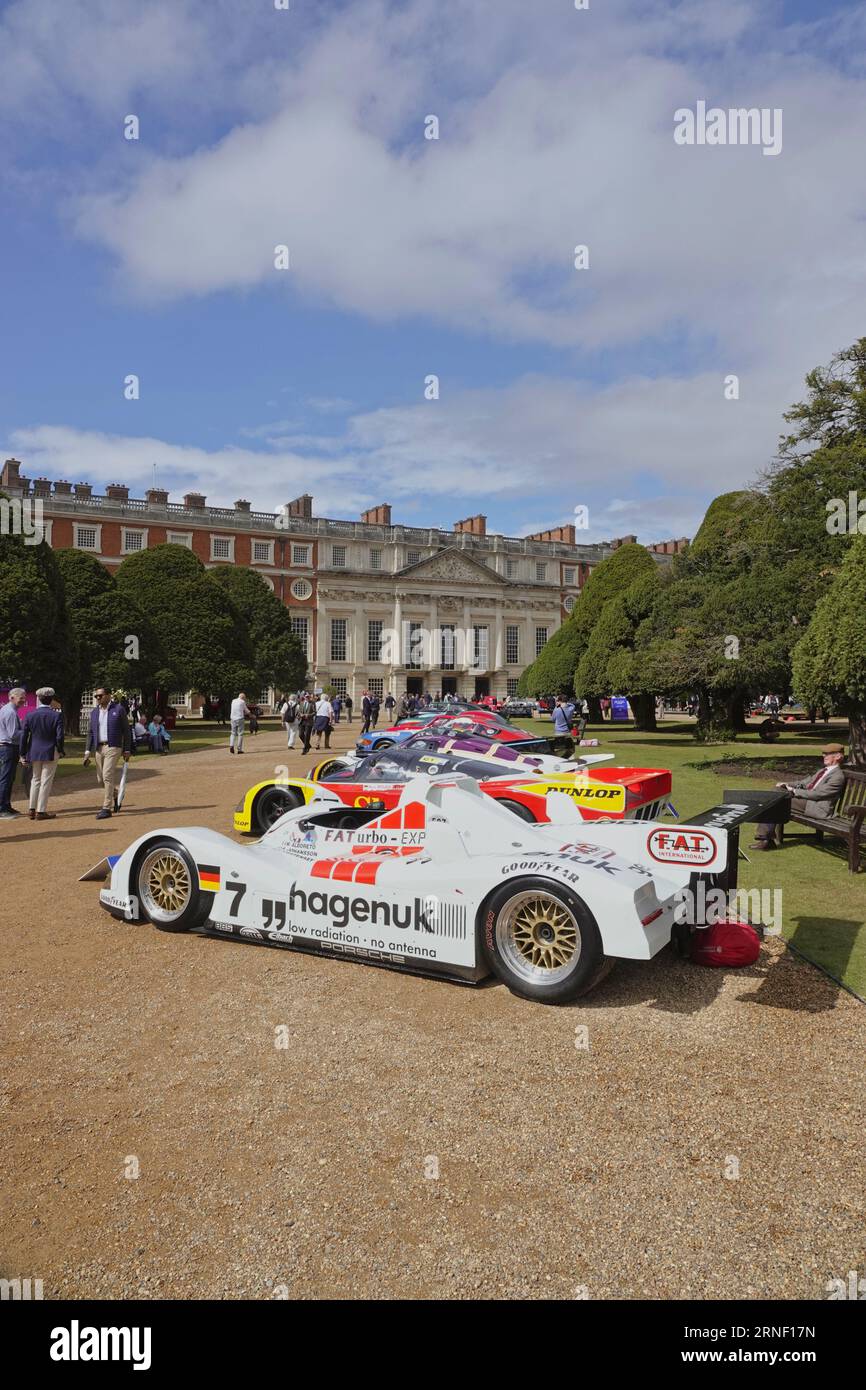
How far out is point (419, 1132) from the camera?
383 centimetres

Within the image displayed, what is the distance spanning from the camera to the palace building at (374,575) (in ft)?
228

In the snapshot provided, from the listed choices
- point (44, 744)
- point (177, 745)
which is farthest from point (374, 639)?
point (44, 744)

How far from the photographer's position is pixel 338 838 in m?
6.64

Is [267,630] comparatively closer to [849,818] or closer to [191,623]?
[191,623]

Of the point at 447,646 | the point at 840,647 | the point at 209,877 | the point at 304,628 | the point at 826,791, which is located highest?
the point at 304,628

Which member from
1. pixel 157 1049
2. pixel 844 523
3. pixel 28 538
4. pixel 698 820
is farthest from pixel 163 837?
pixel 28 538

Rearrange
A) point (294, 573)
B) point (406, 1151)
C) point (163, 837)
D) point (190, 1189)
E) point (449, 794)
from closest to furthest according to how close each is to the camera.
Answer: point (190, 1189) < point (406, 1151) < point (449, 794) < point (163, 837) < point (294, 573)

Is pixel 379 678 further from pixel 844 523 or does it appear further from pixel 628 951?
pixel 628 951

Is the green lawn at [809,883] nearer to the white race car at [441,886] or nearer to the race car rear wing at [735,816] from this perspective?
the race car rear wing at [735,816]

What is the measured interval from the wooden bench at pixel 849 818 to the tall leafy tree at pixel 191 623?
1386 inches

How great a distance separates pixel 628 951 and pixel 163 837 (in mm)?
3917

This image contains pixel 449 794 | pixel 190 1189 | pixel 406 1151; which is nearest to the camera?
pixel 190 1189

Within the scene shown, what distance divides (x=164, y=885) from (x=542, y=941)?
3346mm

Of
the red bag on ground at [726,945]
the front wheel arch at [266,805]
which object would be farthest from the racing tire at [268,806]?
the red bag on ground at [726,945]
